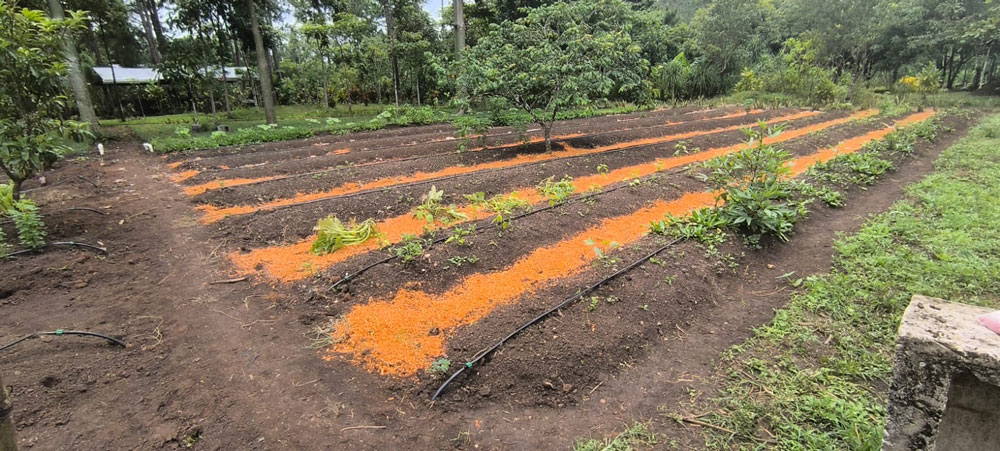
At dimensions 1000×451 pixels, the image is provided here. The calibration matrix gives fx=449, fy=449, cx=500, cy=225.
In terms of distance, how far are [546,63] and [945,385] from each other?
9.34m

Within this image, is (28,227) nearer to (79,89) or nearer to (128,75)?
(79,89)

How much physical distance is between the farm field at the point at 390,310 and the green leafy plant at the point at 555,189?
38 mm

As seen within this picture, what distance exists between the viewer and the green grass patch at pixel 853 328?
2.75 meters

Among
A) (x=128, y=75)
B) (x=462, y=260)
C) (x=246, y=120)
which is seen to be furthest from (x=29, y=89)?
(x=128, y=75)

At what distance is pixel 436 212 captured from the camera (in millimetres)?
6633

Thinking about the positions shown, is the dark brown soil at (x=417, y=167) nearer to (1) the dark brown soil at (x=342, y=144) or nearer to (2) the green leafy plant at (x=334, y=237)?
(1) the dark brown soil at (x=342, y=144)

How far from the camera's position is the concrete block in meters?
1.54

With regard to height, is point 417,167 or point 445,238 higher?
point 417,167

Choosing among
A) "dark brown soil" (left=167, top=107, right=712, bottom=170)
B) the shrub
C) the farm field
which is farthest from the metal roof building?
the shrub

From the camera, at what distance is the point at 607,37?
984cm

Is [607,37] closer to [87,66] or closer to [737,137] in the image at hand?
[737,137]

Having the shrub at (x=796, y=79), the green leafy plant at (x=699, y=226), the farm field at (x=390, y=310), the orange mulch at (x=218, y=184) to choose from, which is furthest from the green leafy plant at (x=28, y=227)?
the shrub at (x=796, y=79)

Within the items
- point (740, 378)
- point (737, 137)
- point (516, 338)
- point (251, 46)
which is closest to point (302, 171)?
point (516, 338)

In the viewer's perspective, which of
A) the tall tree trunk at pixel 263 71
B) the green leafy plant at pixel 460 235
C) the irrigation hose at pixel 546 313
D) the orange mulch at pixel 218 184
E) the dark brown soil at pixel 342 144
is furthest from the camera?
the tall tree trunk at pixel 263 71
